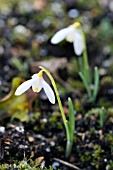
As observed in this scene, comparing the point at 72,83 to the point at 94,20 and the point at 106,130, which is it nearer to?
the point at 106,130

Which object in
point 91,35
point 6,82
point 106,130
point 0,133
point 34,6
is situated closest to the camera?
point 0,133

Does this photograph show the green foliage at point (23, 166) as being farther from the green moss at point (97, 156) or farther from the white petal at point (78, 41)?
the white petal at point (78, 41)

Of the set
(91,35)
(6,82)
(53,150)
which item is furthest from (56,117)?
(91,35)

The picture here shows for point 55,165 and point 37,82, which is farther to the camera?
point 55,165

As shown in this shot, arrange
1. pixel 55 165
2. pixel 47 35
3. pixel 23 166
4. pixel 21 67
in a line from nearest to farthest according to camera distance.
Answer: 1. pixel 23 166
2. pixel 55 165
3. pixel 21 67
4. pixel 47 35

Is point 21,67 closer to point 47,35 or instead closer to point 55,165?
point 47,35

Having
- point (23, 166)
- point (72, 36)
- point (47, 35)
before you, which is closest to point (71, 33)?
point (72, 36)

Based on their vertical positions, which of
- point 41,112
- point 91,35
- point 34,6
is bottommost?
point 41,112

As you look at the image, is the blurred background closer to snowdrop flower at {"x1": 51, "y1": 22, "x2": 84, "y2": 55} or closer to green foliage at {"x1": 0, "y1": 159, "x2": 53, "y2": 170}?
snowdrop flower at {"x1": 51, "y1": 22, "x2": 84, "y2": 55}

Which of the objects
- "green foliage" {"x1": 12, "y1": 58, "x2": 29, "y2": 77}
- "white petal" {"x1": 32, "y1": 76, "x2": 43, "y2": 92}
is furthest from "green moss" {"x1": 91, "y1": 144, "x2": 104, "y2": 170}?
"green foliage" {"x1": 12, "y1": 58, "x2": 29, "y2": 77}
